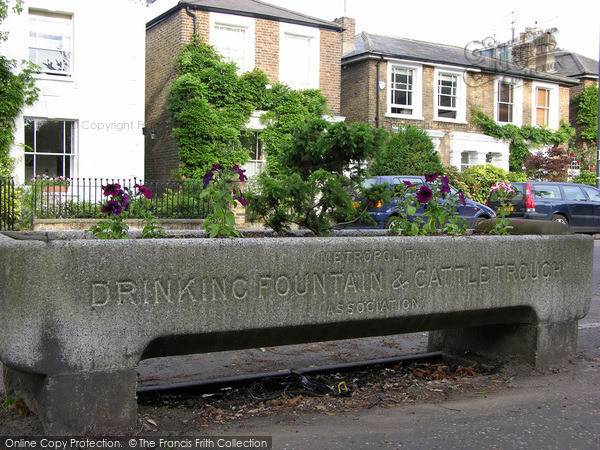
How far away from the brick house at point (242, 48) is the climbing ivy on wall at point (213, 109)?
512 mm

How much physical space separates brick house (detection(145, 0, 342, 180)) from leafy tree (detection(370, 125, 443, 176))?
2439 mm

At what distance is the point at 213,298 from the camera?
3480 millimetres

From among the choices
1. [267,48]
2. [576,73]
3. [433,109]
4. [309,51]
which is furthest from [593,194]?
[576,73]

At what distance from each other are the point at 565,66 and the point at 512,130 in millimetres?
7678

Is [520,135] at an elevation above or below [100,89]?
below

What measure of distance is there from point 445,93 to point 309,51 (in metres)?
6.88

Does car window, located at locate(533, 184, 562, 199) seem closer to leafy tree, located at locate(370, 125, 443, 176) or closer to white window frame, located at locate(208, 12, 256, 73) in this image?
leafy tree, located at locate(370, 125, 443, 176)

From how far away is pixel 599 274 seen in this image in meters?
10.9

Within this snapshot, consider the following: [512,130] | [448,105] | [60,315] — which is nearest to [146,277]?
[60,315]

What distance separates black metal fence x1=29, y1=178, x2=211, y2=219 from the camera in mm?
14250

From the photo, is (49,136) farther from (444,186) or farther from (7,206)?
(444,186)

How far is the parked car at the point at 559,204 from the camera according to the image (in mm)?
17781

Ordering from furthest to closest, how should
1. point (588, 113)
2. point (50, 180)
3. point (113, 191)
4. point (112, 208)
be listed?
1. point (588, 113)
2. point (50, 180)
3. point (113, 191)
4. point (112, 208)

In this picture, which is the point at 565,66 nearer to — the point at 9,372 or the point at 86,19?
the point at 86,19
